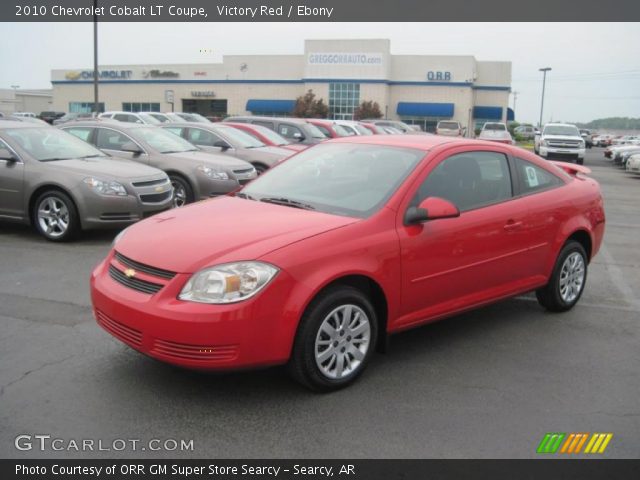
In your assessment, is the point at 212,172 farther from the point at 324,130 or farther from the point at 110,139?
the point at 324,130

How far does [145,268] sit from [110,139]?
8.02 m

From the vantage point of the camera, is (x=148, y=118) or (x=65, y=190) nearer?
(x=65, y=190)

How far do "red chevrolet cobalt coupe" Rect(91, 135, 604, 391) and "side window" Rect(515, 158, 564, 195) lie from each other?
1 cm

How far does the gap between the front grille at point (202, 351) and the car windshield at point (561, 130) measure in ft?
98.1

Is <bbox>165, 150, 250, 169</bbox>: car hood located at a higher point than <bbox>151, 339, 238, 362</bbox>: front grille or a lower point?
higher

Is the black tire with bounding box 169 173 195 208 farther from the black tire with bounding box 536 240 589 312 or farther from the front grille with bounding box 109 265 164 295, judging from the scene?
the front grille with bounding box 109 265 164 295

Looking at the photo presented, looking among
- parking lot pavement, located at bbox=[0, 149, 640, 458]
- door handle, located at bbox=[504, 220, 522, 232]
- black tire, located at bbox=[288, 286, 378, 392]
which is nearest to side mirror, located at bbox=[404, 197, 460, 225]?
black tire, located at bbox=[288, 286, 378, 392]

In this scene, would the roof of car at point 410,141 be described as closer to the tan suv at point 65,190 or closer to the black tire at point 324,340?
the black tire at point 324,340

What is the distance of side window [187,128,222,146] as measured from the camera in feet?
45.9

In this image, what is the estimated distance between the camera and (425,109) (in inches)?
2425

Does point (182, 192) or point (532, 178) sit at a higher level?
point (532, 178)

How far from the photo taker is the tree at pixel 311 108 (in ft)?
197

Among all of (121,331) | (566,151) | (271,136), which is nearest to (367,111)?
(566,151)

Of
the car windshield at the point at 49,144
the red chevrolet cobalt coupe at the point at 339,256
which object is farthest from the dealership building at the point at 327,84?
the red chevrolet cobalt coupe at the point at 339,256
